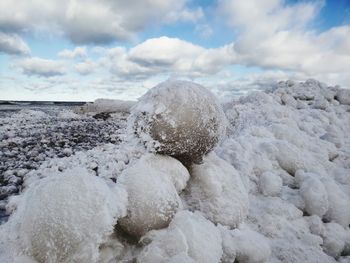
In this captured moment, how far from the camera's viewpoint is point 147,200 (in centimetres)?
167

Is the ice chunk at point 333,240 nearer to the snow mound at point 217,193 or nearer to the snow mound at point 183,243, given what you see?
the snow mound at point 217,193

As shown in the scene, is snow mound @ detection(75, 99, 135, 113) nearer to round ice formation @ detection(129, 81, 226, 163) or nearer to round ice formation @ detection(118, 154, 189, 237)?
round ice formation @ detection(129, 81, 226, 163)

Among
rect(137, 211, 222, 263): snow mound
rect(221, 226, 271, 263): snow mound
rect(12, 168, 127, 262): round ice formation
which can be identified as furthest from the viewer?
rect(221, 226, 271, 263): snow mound

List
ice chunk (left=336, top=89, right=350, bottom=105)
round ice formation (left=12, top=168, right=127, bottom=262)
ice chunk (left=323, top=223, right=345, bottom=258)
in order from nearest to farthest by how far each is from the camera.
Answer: round ice formation (left=12, top=168, right=127, bottom=262) < ice chunk (left=323, top=223, right=345, bottom=258) < ice chunk (left=336, top=89, right=350, bottom=105)

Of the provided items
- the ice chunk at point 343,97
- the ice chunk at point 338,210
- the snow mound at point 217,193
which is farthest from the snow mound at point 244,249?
the ice chunk at point 343,97

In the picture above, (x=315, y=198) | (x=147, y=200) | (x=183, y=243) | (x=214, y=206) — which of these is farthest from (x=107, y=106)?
(x=183, y=243)

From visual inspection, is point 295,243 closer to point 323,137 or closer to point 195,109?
point 195,109

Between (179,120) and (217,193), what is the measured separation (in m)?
0.53

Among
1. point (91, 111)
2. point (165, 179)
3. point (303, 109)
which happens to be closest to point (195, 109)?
point (165, 179)

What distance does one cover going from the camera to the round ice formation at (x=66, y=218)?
1.41 metres

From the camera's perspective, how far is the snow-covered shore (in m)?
1.48

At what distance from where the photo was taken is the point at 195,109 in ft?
6.86

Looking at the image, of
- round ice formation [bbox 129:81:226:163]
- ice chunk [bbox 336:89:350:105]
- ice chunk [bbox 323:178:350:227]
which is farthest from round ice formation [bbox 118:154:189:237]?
ice chunk [bbox 336:89:350:105]

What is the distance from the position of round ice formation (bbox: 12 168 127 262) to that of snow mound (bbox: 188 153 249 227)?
2.30 ft
